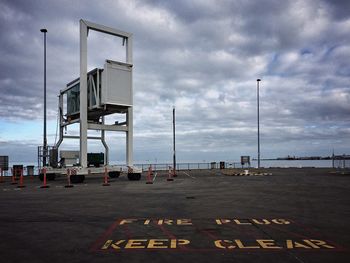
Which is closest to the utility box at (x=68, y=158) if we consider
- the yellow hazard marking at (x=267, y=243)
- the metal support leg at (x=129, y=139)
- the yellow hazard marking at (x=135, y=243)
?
the metal support leg at (x=129, y=139)

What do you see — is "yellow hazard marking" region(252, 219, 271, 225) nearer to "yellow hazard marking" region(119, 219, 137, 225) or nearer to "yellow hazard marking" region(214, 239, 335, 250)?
"yellow hazard marking" region(214, 239, 335, 250)

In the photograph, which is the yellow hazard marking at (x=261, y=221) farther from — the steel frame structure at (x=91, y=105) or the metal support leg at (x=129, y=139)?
the metal support leg at (x=129, y=139)

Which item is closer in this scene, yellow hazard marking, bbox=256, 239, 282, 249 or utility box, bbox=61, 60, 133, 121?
yellow hazard marking, bbox=256, 239, 282, 249

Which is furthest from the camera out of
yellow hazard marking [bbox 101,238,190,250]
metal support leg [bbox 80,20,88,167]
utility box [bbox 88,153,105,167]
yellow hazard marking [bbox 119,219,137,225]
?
utility box [bbox 88,153,105,167]

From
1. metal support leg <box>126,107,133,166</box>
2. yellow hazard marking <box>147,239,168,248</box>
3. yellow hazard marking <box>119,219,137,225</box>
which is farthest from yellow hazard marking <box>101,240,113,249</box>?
metal support leg <box>126,107,133,166</box>

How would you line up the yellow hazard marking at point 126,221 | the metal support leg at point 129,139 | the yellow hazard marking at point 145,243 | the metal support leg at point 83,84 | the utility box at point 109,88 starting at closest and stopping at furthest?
the yellow hazard marking at point 145,243
the yellow hazard marking at point 126,221
the metal support leg at point 83,84
the utility box at point 109,88
the metal support leg at point 129,139

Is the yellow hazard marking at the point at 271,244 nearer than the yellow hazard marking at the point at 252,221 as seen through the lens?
Yes

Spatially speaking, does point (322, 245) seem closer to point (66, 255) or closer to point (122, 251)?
point (122, 251)

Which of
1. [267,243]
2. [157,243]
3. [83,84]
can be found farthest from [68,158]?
[267,243]

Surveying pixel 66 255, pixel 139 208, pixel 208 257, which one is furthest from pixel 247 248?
pixel 139 208

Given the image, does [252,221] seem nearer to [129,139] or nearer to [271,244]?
[271,244]

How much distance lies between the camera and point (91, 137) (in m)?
29.6

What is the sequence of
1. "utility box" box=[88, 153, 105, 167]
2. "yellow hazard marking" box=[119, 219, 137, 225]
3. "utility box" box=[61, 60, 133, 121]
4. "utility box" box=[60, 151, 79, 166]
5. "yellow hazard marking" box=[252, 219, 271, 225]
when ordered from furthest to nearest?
"utility box" box=[60, 151, 79, 166] → "utility box" box=[88, 153, 105, 167] → "utility box" box=[61, 60, 133, 121] → "yellow hazard marking" box=[119, 219, 137, 225] → "yellow hazard marking" box=[252, 219, 271, 225]

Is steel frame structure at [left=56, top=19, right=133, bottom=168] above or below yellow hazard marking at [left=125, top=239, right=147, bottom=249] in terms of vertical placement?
above
